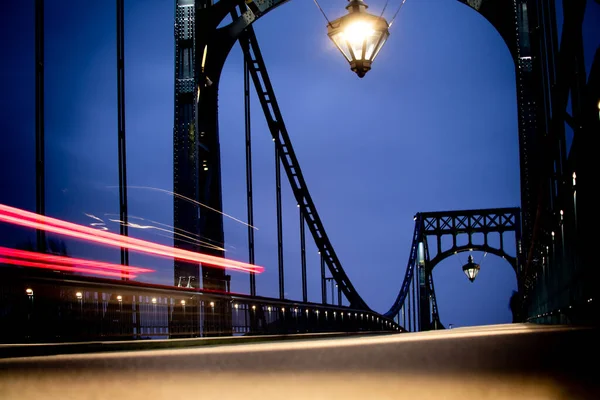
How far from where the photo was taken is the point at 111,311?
679 cm

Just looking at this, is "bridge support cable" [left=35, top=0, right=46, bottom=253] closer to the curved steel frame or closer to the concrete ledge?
the concrete ledge

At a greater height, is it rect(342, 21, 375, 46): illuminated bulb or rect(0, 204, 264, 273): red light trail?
rect(342, 21, 375, 46): illuminated bulb

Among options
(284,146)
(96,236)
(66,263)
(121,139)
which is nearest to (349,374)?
(66,263)

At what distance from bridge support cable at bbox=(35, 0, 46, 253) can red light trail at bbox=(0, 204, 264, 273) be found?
0.50 feet

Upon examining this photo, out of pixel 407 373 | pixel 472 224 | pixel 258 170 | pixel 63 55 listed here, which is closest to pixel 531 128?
pixel 407 373

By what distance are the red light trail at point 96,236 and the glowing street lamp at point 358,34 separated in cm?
334

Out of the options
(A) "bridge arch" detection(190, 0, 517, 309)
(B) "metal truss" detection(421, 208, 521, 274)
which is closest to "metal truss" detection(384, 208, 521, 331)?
(B) "metal truss" detection(421, 208, 521, 274)

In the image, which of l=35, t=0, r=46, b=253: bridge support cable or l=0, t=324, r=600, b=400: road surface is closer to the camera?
l=0, t=324, r=600, b=400: road surface

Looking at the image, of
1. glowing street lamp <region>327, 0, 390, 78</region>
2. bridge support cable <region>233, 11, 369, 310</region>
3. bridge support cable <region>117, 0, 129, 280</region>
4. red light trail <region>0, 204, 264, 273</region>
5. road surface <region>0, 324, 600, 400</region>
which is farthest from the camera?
bridge support cable <region>233, 11, 369, 310</region>

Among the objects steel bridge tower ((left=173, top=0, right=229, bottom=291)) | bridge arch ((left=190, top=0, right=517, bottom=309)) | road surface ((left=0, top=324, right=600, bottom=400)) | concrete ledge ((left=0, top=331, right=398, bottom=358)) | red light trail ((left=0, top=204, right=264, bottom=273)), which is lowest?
concrete ledge ((left=0, top=331, right=398, bottom=358))

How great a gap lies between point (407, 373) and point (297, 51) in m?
198

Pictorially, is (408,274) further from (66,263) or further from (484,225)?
(66,263)

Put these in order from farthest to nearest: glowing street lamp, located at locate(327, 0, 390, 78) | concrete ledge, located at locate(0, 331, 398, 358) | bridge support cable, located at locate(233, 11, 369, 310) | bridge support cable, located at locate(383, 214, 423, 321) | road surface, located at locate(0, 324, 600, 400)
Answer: bridge support cable, located at locate(383, 214, 423, 321)
bridge support cable, located at locate(233, 11, 369, 310)
glowing street lamp, located at locate(327, 0, 390, 78)
concrete ledge, located at locate(0, 331, 398, 358)
road surface, located at locate(0, 324, 600, 400)

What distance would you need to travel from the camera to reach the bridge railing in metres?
5.57
